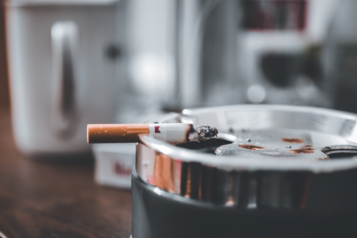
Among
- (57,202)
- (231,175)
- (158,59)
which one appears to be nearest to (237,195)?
(231,175)

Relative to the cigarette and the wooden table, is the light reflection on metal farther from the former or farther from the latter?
the wooden table

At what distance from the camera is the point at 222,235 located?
0.49ft

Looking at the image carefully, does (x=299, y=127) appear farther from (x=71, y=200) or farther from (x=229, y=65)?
→ (x=229, y=65)

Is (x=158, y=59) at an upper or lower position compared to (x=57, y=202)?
upper

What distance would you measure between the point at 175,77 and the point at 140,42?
0.32m

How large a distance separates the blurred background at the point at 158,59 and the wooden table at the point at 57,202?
0.05 meters

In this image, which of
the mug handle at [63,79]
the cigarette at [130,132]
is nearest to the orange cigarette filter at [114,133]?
the cigarette at [130,132]

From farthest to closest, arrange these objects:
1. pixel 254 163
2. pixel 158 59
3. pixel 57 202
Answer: pixel 158 59
pixel 57 202
pixel 254 163

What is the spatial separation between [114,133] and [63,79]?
32cm

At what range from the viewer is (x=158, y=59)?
46.5 inches

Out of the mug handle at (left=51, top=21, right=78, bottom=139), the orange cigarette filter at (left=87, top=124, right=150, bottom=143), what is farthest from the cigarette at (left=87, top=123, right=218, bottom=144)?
the mug handle at (left=51, top=21, right=78, bottom=139)

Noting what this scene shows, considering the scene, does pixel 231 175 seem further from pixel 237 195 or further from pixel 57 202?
pixel 57 202

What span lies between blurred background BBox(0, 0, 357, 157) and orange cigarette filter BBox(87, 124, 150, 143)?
31 cm

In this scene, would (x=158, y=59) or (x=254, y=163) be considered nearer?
(x=254, y=163)
